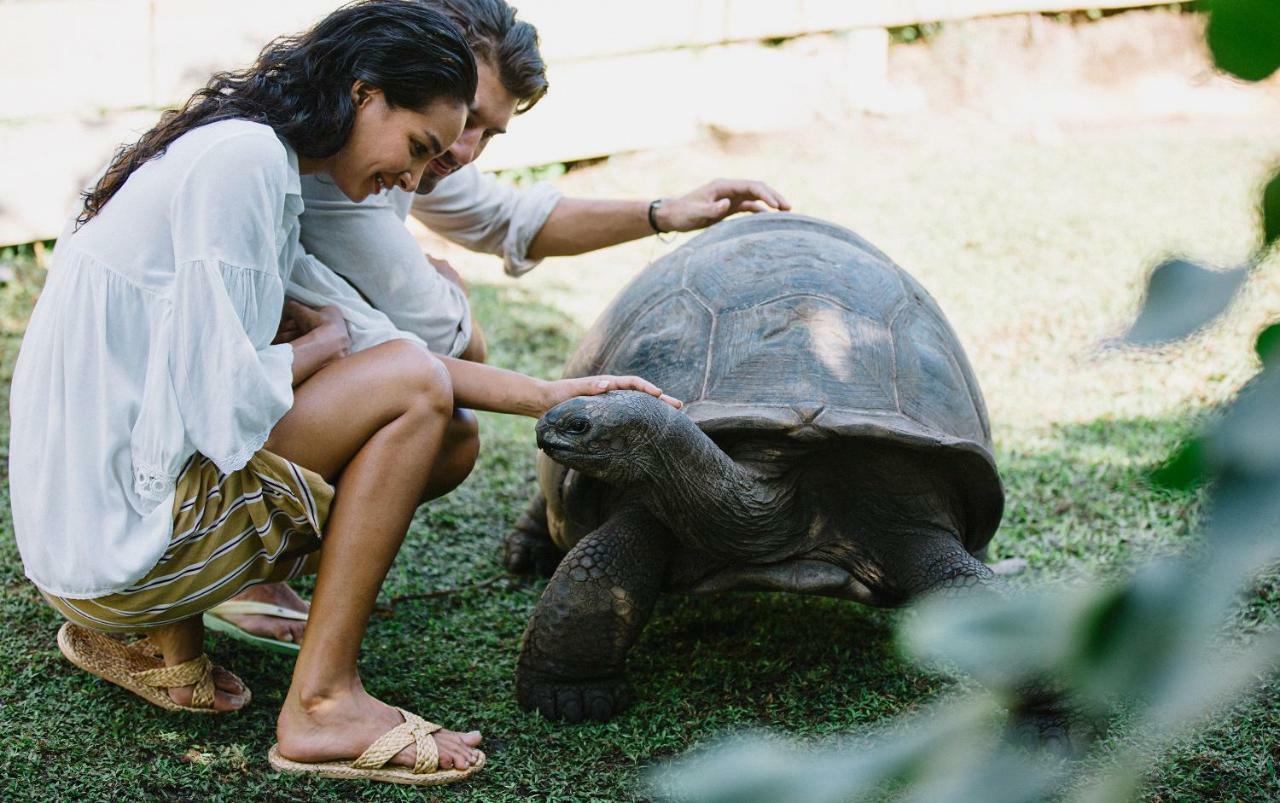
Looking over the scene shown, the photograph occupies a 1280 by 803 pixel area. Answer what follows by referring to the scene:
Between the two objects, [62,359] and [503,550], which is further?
[503,550]

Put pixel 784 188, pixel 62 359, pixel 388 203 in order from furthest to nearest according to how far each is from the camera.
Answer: pixel 784 188 → pixel 388 203 → pixel 62 359

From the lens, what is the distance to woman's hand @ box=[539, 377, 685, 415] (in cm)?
265

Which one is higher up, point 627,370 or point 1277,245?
point 1277,245

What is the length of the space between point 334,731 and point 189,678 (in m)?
0.39

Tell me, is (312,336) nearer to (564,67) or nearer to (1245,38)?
(1245,38)

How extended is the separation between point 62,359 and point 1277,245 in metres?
2.27

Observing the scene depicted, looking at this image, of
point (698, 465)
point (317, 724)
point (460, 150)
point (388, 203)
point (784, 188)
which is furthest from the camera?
point (784, 188)

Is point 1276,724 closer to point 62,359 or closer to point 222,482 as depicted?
point 222,482

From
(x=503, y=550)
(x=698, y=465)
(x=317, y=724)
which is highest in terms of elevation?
(x=698, y=465)

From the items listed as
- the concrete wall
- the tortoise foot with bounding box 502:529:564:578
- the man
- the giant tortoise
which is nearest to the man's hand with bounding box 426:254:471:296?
the man

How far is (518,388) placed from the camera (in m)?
2.66

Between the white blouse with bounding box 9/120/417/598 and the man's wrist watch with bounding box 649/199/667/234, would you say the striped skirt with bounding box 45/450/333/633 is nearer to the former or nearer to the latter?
the white blouse with bounding box 9/120/417/598

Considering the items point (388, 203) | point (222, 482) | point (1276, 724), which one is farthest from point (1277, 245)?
point (388, 203)

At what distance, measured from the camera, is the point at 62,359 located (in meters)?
2.30
